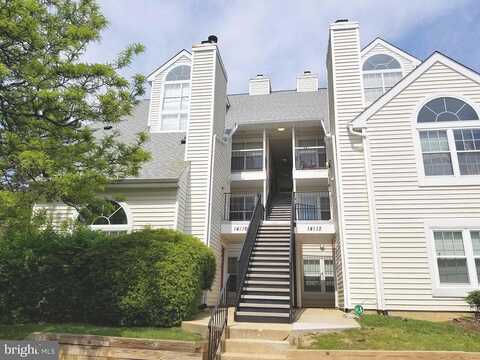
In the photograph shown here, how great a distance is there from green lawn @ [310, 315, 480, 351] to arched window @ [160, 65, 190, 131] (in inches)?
485

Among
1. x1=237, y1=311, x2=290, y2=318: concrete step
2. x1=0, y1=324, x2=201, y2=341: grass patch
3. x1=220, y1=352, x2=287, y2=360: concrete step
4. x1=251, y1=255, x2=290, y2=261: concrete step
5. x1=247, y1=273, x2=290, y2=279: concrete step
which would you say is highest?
x1=251, y1=255, x2=290, y2=261: concrete step

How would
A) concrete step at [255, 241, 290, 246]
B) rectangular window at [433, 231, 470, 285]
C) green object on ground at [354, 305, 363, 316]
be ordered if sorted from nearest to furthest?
green object on ground at [354, 305, 363, 316] < rectangular window at [433, 231, 470, 285] < concrete step at [255, 241, 290, 246]

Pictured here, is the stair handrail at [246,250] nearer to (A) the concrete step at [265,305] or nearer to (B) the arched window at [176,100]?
(A) the concrete step at [265,305]

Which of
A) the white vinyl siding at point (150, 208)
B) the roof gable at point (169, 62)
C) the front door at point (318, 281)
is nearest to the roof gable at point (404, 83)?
the white vinyl siding at point (150, 208)

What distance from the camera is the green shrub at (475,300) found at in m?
9.09

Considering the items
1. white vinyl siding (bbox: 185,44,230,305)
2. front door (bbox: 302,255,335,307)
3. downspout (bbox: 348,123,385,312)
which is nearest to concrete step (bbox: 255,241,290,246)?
white vinyl siding (bbox: 185,44,230,305)

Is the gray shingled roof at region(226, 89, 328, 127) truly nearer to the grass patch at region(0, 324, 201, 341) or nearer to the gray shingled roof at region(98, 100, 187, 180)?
the gray shingled roof at region(98, 100, 187, 180)

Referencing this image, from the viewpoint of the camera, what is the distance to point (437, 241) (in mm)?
10227

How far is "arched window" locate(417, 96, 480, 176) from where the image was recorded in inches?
421

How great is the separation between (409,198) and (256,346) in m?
6.70

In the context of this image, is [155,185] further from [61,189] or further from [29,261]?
[61,189]

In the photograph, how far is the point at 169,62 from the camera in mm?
18891

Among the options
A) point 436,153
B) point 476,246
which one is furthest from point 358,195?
point 476,246

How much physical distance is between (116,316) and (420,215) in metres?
8.59
